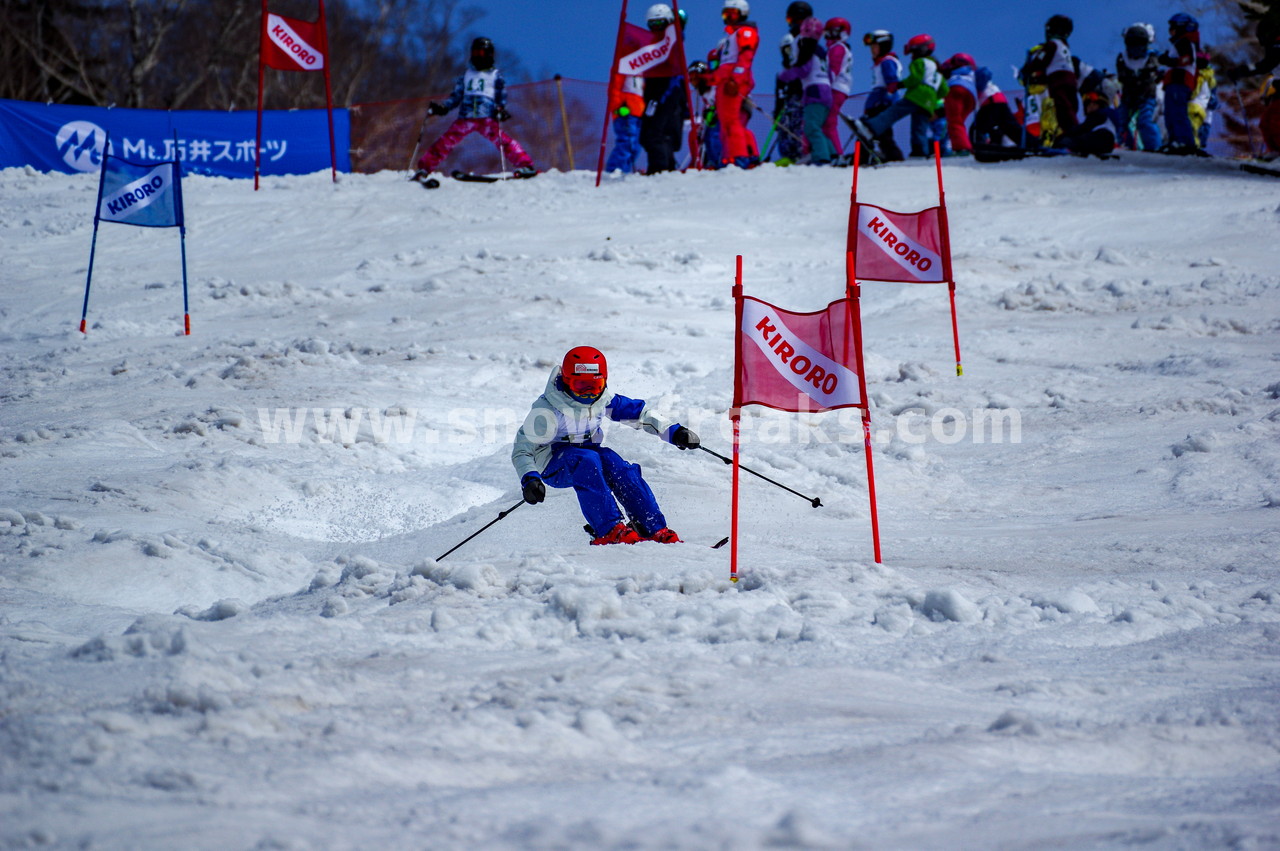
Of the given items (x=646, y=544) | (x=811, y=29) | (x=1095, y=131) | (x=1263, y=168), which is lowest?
(x=646, y=544)

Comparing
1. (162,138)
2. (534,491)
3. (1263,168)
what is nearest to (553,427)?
(534,491)

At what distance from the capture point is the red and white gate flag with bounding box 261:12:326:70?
15438mm

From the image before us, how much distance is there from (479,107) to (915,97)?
19.2 feet

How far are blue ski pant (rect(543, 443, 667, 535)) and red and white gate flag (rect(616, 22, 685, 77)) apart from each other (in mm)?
10123

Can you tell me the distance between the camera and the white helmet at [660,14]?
14758 mm

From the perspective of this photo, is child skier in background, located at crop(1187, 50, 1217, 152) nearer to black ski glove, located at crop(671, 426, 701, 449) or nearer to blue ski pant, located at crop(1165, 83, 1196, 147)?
blue ski pant, located at crop(1165, 83, 1196, 147)

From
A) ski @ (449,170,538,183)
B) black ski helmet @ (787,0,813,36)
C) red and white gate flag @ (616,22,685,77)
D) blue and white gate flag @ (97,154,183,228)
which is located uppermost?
black ski helmet @ (787,0,813,36)

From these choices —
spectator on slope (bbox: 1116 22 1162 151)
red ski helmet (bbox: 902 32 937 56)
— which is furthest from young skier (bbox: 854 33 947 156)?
spectator on slope (bbox: 1116 22 1162 151)

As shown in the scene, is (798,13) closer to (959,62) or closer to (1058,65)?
(959,62)

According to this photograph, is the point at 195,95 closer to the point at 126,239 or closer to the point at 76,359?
the point at 126,239

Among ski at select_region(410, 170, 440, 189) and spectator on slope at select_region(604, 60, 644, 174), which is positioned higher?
spectator on slope at select_region(604, 60, 644, 174)

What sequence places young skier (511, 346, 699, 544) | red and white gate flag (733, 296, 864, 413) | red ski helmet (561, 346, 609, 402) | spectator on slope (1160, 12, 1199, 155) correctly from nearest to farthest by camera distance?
1. red and white gate flag (733, 296, 864, 413)
2. young skier (511, 346, 699, 544)
3. red ski helmet (561, 346, 609, 402)
4. spectator on slope (1160, 12, 1199, 155)

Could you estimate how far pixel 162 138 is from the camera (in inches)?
646

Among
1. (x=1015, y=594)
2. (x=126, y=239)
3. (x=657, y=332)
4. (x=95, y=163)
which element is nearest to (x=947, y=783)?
(x=1015, y=594)
